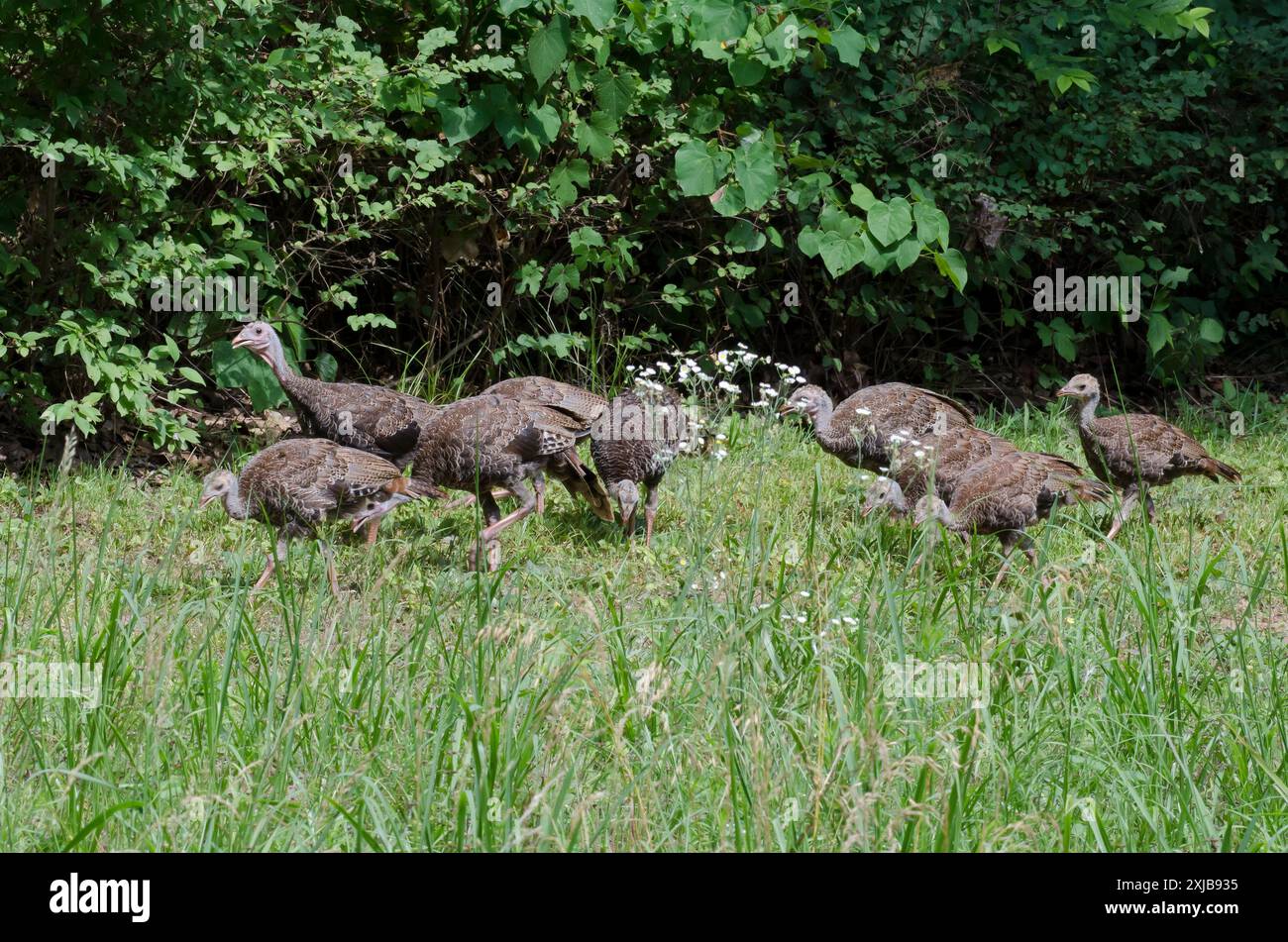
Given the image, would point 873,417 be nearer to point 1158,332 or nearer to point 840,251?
point 840,251

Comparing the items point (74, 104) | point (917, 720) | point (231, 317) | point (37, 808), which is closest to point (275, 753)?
point (37, 808)

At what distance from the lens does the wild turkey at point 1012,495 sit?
5.52 meters

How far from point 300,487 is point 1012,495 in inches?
113

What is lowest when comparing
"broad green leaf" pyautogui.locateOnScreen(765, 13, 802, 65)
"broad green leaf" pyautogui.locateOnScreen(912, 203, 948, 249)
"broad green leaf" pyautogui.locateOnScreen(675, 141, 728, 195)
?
"broad green leaf" pyautogui.locateOnScreen(912, 203, 948, 249)

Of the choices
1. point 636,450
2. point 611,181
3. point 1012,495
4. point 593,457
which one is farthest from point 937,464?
point 611,181

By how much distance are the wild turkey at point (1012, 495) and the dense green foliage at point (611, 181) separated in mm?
2149

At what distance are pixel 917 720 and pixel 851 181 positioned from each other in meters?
5.52

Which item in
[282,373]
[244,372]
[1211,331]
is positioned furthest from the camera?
[1211,331]

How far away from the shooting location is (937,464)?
19.5 feet

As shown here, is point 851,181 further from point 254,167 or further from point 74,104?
point 74,104

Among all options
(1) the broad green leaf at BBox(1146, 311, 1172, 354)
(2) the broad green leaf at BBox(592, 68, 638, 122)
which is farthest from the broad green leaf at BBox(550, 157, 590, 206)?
(1) the broad green leaf at BBox(1146, 311, 1172, 354)

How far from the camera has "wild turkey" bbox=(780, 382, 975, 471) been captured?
263 inches

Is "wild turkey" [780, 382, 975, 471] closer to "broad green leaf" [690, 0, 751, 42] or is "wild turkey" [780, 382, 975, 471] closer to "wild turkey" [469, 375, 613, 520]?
"wild turkey" [469, 375, 613, 520]

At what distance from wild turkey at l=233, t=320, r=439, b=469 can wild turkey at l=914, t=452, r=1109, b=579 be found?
8.00 feet
